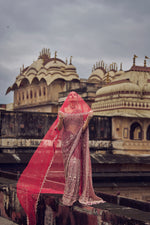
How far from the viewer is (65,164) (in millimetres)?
5969

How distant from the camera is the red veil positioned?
245 inches

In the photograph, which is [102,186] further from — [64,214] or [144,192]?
[64,214]

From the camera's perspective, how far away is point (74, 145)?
591cm

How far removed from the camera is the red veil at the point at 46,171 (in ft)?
20.4

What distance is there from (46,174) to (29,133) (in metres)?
13.1

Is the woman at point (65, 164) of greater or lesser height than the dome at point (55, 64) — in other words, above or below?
below

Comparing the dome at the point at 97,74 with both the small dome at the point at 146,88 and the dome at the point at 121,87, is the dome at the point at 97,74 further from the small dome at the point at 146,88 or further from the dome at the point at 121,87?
the small dome at the point at 146,88

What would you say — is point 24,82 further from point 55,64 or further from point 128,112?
point 128,112

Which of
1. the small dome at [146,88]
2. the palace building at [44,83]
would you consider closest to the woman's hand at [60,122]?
the small dome at [146,88]

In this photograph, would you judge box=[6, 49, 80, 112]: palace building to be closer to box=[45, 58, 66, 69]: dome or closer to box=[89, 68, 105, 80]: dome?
box=[45, 58, 66, 69]: dome

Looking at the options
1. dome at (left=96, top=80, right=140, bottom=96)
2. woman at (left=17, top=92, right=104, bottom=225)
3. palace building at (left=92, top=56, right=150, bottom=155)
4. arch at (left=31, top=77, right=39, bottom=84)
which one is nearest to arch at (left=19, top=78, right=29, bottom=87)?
arch at (left=31, top=77, right=39, bottom=84)

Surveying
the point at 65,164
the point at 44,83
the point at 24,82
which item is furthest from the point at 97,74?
the point at 65,164

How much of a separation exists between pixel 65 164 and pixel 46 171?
0.38 m

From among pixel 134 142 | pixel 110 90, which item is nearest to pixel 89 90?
pixel 110 90
